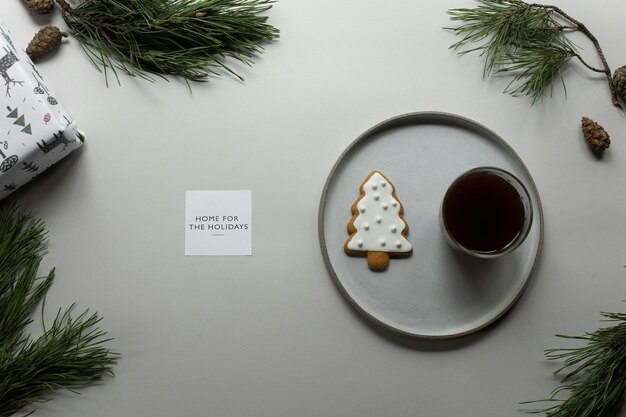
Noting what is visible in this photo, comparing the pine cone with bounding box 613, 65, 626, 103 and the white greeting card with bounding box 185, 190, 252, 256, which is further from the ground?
the pine cone with bounding box 613, 65, 626, 103

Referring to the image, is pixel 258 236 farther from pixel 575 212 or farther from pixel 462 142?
pixel 575 212

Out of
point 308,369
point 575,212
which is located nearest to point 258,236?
point 308,369

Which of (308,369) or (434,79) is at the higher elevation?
(434,79)

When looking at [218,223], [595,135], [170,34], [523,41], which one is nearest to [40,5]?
[170,34]

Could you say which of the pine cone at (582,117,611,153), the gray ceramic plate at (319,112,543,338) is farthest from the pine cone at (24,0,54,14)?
the pine cone at (582,117,611,153)

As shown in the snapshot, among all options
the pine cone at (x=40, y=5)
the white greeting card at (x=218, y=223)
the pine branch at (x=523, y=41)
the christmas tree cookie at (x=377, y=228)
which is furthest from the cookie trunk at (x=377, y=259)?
the pine cone at (x=40, y=5)

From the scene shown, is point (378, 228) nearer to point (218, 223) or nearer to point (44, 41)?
point (218, 223)

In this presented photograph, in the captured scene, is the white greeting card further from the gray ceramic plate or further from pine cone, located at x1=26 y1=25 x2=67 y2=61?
pine cone, located at x1=26 y1=25 x2=67 y2=61
